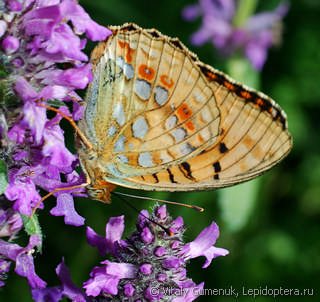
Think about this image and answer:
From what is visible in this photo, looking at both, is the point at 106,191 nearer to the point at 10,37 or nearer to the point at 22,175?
the point at 22,175

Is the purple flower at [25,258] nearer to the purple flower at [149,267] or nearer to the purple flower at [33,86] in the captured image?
the purple flower at [33,86]

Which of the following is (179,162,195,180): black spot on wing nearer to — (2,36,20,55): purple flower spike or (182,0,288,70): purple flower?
(2,36,20,55): purple flower spike

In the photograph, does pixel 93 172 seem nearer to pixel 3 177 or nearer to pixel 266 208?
pixel 3 177

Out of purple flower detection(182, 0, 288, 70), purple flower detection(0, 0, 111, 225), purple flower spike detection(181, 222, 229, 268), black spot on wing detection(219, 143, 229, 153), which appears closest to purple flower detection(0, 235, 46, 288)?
purple flower detection(0, 0, 111, 225)

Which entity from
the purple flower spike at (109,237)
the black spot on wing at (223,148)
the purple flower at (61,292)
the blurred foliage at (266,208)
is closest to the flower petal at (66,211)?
the purple flower spike at (109,237)

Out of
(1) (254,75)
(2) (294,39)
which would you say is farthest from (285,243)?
(2) (294,39)

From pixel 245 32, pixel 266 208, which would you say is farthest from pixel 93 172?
pixel 245 32

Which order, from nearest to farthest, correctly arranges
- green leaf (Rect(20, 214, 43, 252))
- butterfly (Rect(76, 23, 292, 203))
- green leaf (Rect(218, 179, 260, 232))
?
green leaf (Rect(20, 214, 43, 252)) < butterfly (Rect(76, 23, 292, 203)) < green leaf (Rect(218, 179, 260, 232))
